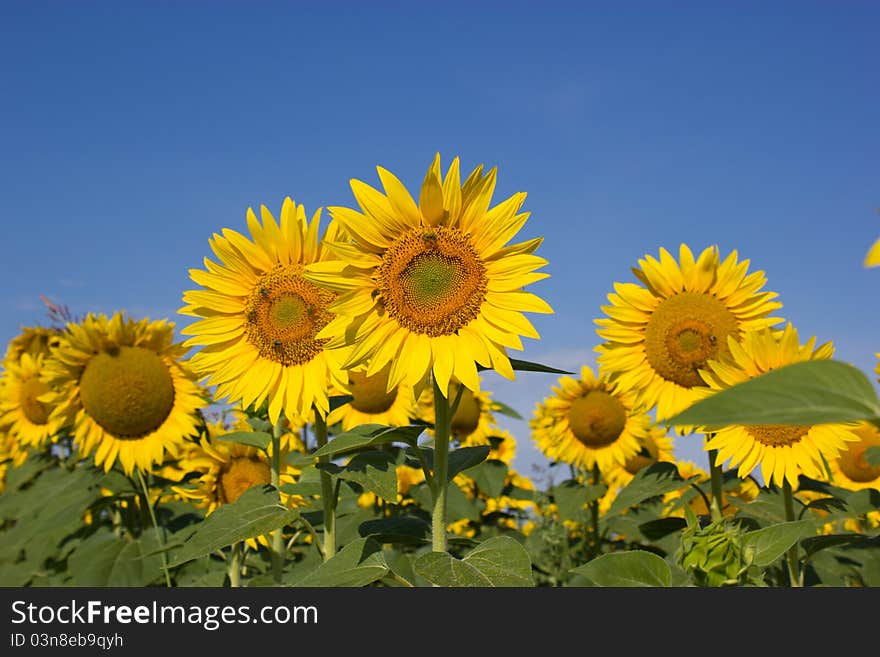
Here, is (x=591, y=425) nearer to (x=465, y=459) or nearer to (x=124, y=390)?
(x=124, y=390)

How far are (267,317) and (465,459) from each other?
3.43 feet

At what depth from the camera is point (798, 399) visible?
1.26 meters

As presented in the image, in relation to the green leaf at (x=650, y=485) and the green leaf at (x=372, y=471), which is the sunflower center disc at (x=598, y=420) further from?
the green leaf at (x=372, y=471)

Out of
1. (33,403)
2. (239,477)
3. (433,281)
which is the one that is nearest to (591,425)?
(239,477)

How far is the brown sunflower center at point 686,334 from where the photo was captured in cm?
428

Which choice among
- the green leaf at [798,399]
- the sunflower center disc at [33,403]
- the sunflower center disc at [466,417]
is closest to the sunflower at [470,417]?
the sunflower center disc at [466,417]

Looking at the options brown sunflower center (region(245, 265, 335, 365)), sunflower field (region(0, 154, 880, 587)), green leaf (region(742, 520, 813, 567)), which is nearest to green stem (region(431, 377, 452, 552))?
sunflower field (region(0, 154, 880, 587))

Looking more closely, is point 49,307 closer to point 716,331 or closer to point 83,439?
point 83,439

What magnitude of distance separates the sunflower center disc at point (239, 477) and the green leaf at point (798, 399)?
12.5 ft
